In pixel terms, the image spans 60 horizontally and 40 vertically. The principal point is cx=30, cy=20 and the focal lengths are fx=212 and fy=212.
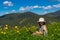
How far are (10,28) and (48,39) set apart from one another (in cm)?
555

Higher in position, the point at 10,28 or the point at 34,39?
the point at 34,39

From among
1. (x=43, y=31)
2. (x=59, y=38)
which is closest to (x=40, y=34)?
(x=43, y=31)

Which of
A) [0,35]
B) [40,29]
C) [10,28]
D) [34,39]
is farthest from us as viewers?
[10,28]

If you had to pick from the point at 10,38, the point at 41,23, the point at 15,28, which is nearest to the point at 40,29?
the point at 41,23

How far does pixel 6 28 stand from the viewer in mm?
16250

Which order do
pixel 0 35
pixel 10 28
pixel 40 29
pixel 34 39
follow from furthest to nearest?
pixel 10 28, pixel 40 29, pixel 0 35, pixel 34 39

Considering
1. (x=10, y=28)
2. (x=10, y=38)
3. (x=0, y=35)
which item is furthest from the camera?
(x=10, y=28)

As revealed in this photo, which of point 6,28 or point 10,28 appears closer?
point 6,28

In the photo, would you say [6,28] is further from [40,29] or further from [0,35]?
[40,29]

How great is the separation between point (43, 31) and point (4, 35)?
2.98 metres

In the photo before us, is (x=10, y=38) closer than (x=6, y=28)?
Yes

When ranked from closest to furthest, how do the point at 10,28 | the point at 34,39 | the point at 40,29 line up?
the point at 34,39 → the point at 40,29 → the point at 10,28

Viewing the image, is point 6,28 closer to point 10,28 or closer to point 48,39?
point 10,28

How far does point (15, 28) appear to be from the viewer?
666 inches
